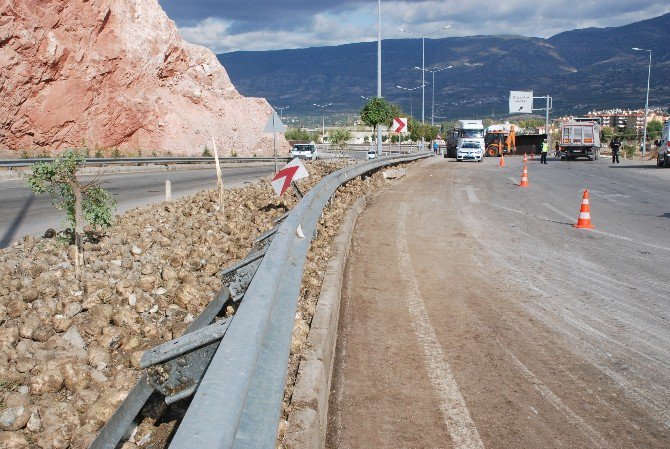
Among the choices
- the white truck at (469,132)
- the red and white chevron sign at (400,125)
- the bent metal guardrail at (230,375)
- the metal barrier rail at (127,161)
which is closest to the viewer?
the bent metal guardrail at (230,375)

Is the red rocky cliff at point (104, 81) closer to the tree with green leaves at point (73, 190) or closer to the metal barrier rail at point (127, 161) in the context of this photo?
the metal barrier rail at point (127, 161)

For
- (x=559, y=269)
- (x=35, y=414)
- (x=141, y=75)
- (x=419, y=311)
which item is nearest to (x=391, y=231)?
(x=559, y=269)

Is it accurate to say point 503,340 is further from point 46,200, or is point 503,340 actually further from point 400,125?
point 400,125

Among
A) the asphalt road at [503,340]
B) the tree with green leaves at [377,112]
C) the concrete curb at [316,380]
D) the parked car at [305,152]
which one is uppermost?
the tree with green leaves at [377,112]

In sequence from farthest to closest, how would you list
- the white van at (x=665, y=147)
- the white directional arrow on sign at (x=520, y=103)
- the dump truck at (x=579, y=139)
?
the white directional arrow on sign at (x=520, y=103), the dump truck at (x=579, y=139), the white van at (x=665, y=147)

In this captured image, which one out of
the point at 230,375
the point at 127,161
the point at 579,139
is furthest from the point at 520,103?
the point at 230,375

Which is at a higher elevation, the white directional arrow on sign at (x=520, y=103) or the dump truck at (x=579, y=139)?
the white directional arrow on sign at (x=520, y=103)

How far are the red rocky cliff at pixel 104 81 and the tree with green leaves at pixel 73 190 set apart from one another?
84.6ft

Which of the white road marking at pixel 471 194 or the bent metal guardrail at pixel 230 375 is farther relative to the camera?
the white road marking at pixel 471 194

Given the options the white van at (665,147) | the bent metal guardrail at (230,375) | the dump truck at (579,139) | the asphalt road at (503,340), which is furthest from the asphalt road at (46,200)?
the dump truck at (579,139)

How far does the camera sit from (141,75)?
136 feet

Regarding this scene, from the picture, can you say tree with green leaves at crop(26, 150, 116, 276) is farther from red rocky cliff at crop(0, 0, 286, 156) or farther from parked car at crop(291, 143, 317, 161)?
parked car at crop(291, 143, 317, 161)

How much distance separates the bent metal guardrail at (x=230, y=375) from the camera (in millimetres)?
1981

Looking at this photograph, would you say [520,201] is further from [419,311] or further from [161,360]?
[161,360]
